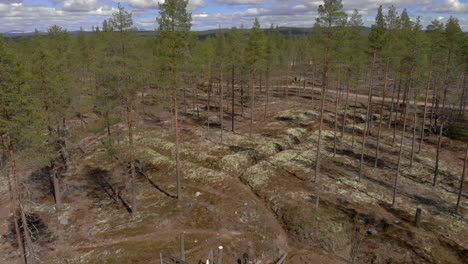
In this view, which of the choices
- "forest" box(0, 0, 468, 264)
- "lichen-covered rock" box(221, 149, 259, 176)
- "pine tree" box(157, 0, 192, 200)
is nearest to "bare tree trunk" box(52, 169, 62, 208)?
"forest" box(0, 0, 468, 264)

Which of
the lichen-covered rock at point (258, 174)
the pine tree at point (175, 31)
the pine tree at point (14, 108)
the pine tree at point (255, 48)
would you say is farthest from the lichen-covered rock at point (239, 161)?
the pine tree at point (14, 108)

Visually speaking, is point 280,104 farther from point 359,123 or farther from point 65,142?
point 65,142

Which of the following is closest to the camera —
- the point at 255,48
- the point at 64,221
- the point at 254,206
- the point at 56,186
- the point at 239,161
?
the point at 64,221

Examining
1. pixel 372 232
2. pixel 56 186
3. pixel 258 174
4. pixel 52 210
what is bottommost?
pixel 52 210

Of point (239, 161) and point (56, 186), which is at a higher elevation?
point (56, 186)

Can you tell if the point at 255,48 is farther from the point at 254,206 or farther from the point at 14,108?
the point at 14,108

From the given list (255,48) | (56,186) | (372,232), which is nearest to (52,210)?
(56,186)

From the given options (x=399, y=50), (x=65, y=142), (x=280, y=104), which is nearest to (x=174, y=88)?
(x=65, y=142)

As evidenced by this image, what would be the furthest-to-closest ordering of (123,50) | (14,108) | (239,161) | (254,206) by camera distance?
(239,161), (254,206), (123,50), (14,108)

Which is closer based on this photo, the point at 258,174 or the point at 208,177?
the point at 208,177
